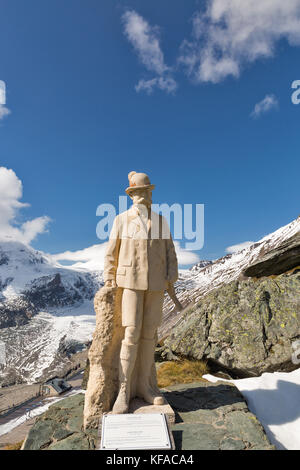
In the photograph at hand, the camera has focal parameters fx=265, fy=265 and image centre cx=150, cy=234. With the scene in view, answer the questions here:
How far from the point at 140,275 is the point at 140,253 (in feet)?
1.31

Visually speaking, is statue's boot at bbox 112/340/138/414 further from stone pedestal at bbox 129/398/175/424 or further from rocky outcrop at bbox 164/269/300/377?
rocky outcrop at bbox 164/269/300/377

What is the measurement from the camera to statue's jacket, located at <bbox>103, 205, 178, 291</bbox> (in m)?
4.71

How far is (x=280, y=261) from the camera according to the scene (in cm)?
1023

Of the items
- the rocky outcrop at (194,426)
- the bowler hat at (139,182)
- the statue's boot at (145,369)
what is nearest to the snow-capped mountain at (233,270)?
the rocky outcrop at (194,426)

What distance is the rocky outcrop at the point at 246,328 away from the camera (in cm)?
666

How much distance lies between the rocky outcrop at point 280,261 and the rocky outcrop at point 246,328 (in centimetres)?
170

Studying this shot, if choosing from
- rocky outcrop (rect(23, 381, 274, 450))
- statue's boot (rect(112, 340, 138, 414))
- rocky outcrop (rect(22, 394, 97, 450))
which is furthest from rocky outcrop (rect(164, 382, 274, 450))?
rocky outcrop (rect(22, 394, 97, 450))

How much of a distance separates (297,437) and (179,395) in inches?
85.5

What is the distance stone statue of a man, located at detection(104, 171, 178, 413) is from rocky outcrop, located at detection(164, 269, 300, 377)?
2.82 metres

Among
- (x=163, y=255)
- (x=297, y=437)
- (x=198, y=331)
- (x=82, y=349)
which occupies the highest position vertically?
(x=163, y=255)

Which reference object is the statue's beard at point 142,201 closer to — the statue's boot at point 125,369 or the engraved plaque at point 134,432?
the statue's boot at point 125,369
